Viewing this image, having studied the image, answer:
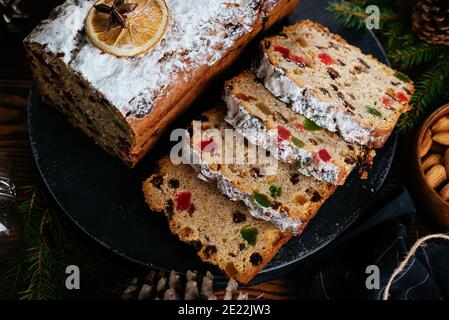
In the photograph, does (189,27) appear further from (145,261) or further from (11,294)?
(11,294)

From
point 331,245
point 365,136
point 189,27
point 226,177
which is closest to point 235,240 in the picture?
point 226,177

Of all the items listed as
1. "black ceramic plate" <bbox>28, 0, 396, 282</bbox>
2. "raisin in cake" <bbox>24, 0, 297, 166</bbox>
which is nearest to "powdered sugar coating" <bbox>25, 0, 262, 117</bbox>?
"raisin in cake" <bbox>24, 0, 297, 166</bbox>

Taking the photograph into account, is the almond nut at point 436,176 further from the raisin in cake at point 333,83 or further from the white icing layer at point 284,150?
the white icing layer at point 284,150

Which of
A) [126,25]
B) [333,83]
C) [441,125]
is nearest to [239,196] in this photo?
[333,83]

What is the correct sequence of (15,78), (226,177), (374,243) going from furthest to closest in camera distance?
(15,78) < (374,243) < (226,177)

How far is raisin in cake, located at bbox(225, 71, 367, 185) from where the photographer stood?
318 cm

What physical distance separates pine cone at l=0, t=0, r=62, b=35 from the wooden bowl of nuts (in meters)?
2.12

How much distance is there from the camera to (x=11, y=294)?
10.6ft

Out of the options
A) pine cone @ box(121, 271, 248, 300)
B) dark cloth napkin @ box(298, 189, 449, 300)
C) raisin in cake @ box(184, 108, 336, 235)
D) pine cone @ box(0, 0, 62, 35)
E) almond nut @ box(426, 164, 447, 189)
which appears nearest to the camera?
pine cone @ box(121, 271, 248, 300)

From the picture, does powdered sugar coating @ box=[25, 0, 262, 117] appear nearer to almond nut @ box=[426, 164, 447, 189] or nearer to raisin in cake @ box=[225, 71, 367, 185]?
raisin in cake @ box=[225, 71, 367, 185]

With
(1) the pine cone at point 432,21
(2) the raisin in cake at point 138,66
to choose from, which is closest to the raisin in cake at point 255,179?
(2) the raisin in cake at point 138,66

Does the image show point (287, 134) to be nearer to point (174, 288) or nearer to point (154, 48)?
point (154, 48)

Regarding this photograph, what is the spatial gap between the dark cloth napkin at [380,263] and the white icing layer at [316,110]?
0.45m

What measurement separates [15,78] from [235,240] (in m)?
1.62
